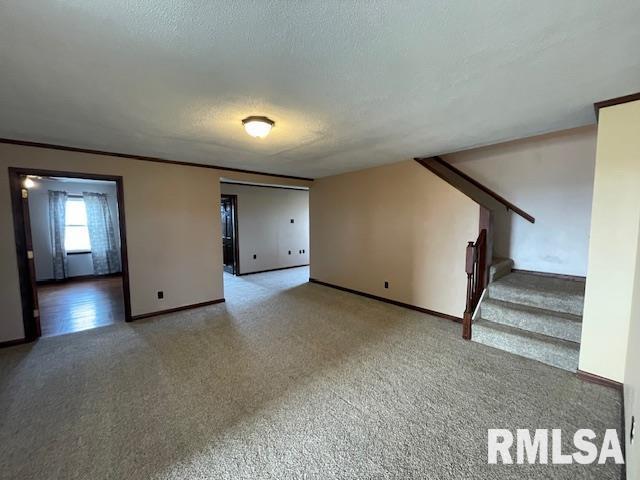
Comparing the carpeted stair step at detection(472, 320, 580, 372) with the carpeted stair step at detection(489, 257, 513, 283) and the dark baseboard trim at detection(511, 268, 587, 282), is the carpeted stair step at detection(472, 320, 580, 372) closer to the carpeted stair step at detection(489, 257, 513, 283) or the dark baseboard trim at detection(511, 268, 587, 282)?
the carpeted stair step at detection(489, 257, 513, 283)

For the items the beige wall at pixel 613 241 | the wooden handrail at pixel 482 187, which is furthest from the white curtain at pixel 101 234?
the beige wall at pixel 613 241

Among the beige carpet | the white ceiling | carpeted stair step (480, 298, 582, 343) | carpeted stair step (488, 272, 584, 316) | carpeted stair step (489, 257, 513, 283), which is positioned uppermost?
the white ceiling

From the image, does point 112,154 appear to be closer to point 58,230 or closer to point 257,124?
point 257,124

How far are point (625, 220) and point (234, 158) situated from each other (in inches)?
165

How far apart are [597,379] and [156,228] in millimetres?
5217

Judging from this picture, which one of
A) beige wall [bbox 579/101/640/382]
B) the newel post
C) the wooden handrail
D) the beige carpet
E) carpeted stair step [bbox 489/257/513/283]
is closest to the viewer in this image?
the beige carpet

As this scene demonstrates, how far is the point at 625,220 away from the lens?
211 cm

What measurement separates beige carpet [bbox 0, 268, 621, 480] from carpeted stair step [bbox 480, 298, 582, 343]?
1.43 feet

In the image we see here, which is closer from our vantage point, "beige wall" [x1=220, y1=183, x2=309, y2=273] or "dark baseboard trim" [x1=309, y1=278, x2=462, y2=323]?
"dark baseboard trim" [x1=309, y1=278, x2=462, y2=323]

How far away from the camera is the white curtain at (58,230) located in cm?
599

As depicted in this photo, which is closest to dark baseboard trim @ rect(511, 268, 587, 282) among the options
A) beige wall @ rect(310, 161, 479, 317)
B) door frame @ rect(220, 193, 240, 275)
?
beige wall @ rect(310, 161, 479, 317)

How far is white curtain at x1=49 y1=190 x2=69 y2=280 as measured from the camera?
5992mm

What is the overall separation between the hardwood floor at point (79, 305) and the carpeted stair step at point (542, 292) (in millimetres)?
5158

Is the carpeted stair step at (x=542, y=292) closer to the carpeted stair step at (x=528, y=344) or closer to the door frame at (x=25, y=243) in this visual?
the carpeted stair step at (x=528, y=344)
